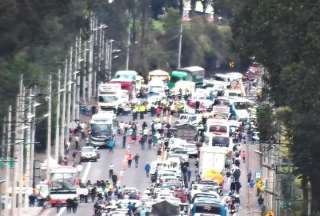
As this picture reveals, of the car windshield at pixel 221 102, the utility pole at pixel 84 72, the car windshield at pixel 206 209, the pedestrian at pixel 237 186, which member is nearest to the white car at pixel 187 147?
the pedestrian at pixel 237 186

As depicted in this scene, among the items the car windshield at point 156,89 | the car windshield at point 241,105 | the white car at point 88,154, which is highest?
the car windshield at point 156,89

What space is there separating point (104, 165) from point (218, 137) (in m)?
9.71

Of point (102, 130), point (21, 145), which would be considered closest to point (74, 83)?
point (102, 130)

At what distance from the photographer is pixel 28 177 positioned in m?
122

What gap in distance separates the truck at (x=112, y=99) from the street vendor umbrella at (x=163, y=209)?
1904 inches

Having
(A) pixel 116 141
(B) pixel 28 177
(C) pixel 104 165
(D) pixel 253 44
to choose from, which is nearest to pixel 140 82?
(A) pixel 116 141

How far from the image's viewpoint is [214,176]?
12850 cm

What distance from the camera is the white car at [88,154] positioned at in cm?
13588

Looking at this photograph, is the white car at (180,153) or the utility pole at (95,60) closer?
the white car at (180,153)

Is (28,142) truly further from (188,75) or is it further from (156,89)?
(188,75)

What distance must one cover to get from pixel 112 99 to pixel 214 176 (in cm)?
3419

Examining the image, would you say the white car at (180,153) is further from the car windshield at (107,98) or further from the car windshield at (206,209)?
the car windshield at (107,98)

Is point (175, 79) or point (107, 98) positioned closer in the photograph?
point (107, 98)

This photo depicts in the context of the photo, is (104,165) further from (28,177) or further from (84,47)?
(84,47)
